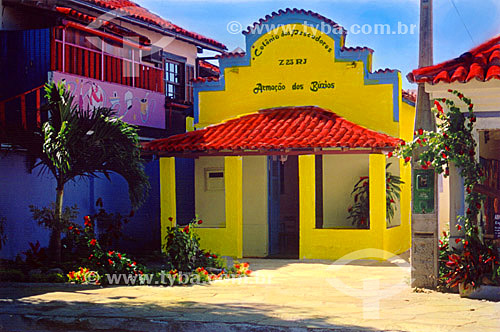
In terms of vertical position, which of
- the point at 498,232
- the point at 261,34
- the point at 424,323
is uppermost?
the point at 261,34

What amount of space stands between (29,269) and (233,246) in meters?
4.55

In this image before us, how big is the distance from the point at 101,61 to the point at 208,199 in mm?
4139

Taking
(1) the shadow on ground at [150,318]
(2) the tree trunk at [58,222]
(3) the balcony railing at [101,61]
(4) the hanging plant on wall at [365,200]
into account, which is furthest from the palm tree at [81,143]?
(4) the hanging plant on wall at [365,200]

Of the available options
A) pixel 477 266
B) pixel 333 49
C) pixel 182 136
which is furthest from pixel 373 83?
pixel 477 266

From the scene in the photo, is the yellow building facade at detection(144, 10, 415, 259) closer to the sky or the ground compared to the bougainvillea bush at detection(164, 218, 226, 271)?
closer to the sky

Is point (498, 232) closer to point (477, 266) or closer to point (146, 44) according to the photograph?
point (477, 266)

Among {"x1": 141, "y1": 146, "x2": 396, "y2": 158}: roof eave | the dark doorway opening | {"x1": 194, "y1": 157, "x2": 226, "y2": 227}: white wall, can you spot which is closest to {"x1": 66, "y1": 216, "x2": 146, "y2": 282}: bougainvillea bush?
{"x1": 141, "y1": 146, "x2": 396, "y2": 158}: roof eave

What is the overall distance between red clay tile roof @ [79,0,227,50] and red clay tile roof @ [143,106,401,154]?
422cm

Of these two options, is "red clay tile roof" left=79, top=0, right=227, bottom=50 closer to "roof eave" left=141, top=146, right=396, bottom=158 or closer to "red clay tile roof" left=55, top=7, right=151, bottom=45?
"red clay tile roof" left=55, top=7, right=151, bottom=45

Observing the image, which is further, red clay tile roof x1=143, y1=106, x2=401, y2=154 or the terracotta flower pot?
red clay tile roof x1=143, y1=106, x2=401, y2=154

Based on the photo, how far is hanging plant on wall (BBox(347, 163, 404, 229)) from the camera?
1680 cm

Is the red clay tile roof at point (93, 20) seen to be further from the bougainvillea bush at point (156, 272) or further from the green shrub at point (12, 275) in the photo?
the green shrub at point (12, 275)

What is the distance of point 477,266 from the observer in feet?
34.4

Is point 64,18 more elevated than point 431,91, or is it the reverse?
point 64,18
